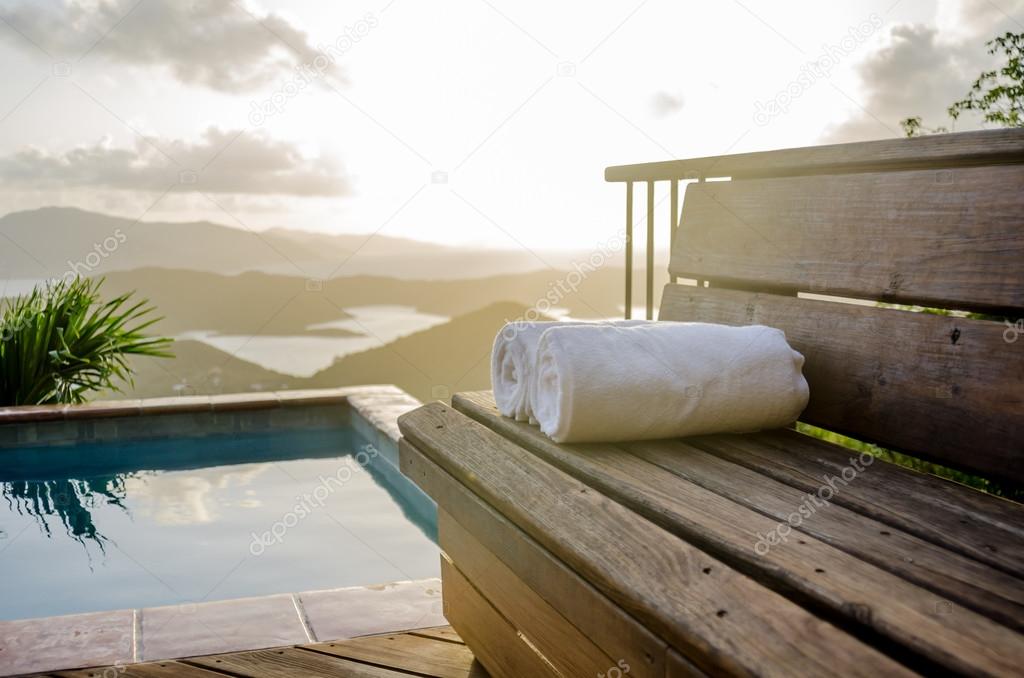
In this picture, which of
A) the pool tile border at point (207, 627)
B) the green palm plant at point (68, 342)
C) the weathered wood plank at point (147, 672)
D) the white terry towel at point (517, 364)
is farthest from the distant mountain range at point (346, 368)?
the white terry towel at point (517, 364)

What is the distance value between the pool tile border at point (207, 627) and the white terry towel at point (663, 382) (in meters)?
0.96

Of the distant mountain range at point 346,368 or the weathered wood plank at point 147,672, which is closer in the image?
the weathered wood plank at point 147,672

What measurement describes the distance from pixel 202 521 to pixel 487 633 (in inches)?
99.5

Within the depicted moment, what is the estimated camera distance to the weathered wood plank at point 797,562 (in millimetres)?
600

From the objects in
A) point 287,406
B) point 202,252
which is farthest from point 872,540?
point 202,252

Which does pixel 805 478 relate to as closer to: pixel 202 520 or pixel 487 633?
pixel 487 633

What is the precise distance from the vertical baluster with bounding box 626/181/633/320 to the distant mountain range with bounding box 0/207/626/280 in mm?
2902

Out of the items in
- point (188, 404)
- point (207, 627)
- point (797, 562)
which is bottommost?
point (207, 627)

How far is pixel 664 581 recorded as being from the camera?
29.7 inches

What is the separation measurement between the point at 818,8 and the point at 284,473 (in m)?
3.21

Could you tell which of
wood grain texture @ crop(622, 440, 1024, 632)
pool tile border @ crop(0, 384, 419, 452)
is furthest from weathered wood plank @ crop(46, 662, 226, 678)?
pool tile border @ crop(0, 384, 419, 452)

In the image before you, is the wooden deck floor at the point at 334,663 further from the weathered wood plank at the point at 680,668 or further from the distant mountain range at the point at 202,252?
the distant mountain range at the point at 202,252

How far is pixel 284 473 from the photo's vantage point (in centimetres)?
422

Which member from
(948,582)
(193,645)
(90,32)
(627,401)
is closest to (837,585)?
(948,582)
